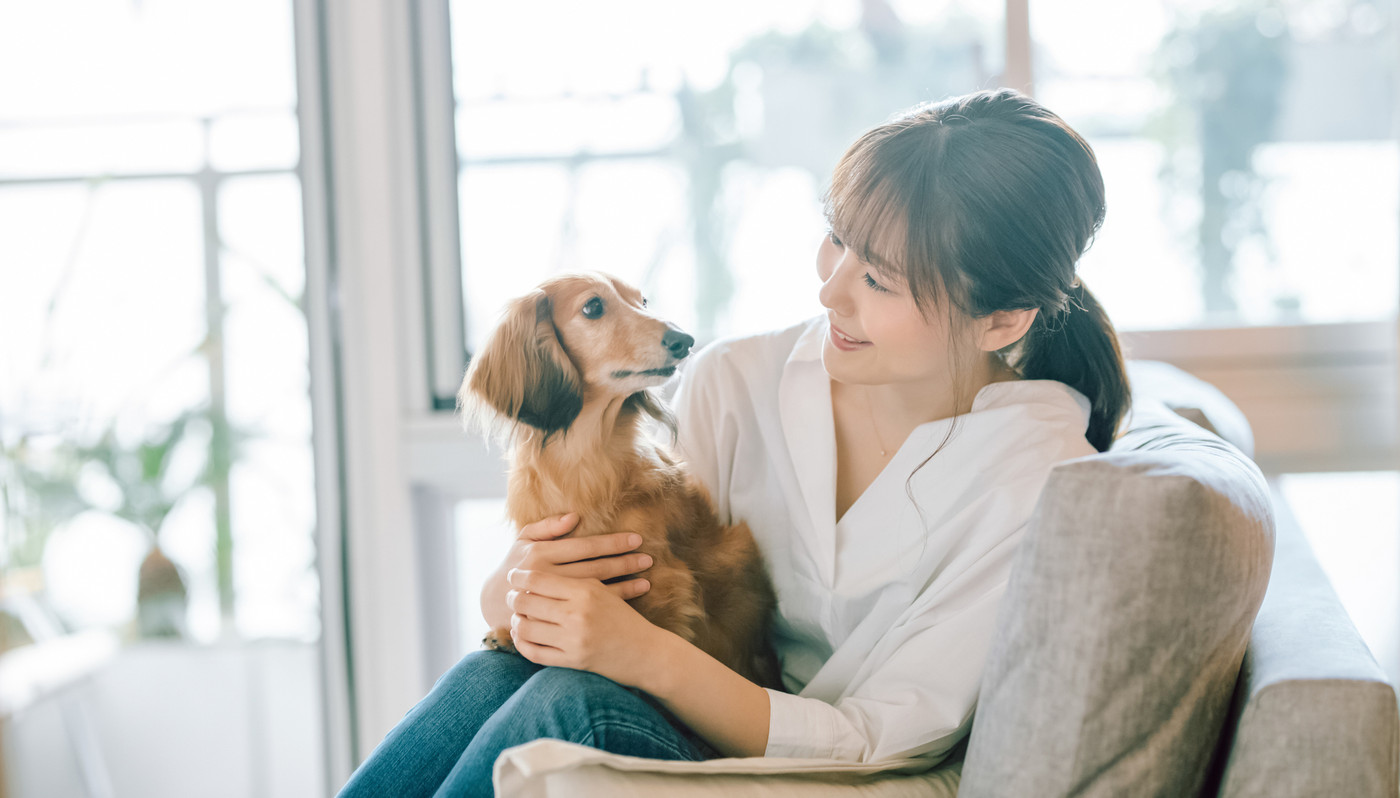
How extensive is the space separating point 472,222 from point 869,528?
1.48 metres

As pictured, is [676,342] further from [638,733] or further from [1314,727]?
[1314,727]

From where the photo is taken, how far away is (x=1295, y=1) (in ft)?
6.91

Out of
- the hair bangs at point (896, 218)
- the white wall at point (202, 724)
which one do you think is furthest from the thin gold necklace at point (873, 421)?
the white wall at point (202, 724)

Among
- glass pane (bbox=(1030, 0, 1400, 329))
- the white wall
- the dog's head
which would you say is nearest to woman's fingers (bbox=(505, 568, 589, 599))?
the dog's head

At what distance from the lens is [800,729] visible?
1047 millimetres

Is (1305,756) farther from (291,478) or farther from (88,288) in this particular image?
(88,288)

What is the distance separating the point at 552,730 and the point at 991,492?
23.5 inches

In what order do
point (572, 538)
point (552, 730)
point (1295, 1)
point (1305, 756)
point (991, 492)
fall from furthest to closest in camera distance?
point (1295, 1) → point (572, 538) → point (991, 492) → point (552, 730) → point (1305, 756)

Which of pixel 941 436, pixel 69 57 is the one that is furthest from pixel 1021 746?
pixel 69 57

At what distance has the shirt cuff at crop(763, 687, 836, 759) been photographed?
3.40ft

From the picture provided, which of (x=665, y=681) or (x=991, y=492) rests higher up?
(x=991, y=492)

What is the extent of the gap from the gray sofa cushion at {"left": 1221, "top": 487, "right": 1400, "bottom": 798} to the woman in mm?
287

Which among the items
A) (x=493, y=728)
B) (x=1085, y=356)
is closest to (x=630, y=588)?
(x=493, y=728)

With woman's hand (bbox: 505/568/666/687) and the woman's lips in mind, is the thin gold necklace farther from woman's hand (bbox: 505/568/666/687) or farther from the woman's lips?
woman's hand (bbox: 505/568/666/687)
